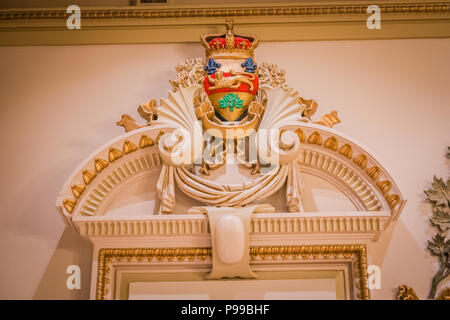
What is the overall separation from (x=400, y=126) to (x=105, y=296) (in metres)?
2.00

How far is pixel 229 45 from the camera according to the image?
12.7ft

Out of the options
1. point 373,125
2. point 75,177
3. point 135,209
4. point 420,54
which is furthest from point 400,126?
point 75,177

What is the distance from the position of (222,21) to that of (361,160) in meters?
1.38

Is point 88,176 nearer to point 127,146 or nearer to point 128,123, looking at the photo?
point 127,146

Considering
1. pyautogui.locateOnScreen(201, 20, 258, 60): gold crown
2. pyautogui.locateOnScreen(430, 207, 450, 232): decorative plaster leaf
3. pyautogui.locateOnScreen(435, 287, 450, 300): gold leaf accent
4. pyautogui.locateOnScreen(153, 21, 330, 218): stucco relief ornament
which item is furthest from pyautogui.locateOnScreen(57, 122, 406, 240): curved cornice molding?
pyautogui.locateOnScreen(201, 20, 258, 60): gold crown

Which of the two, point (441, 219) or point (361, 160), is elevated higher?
point (361, 160)

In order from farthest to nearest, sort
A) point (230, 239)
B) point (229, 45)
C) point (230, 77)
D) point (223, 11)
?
point (223, 11) < point (229, 45) < point (230, 77) < point (230, 239)

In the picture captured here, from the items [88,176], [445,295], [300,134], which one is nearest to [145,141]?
[88,176]

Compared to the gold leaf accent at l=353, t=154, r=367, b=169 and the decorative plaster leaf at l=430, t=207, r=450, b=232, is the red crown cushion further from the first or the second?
the decorative plaster leaf at l=430, t=207, r=450, b=232

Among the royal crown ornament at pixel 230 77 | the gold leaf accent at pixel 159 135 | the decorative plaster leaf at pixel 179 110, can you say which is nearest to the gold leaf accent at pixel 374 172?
the royal crown ornament at pixel 230 77

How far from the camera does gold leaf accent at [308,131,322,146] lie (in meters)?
3.57

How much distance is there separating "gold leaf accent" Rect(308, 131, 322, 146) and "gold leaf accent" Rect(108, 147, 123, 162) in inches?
42.4

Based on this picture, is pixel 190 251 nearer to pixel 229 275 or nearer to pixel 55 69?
pixel 229 275

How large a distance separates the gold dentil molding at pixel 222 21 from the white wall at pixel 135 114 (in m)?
0.07
